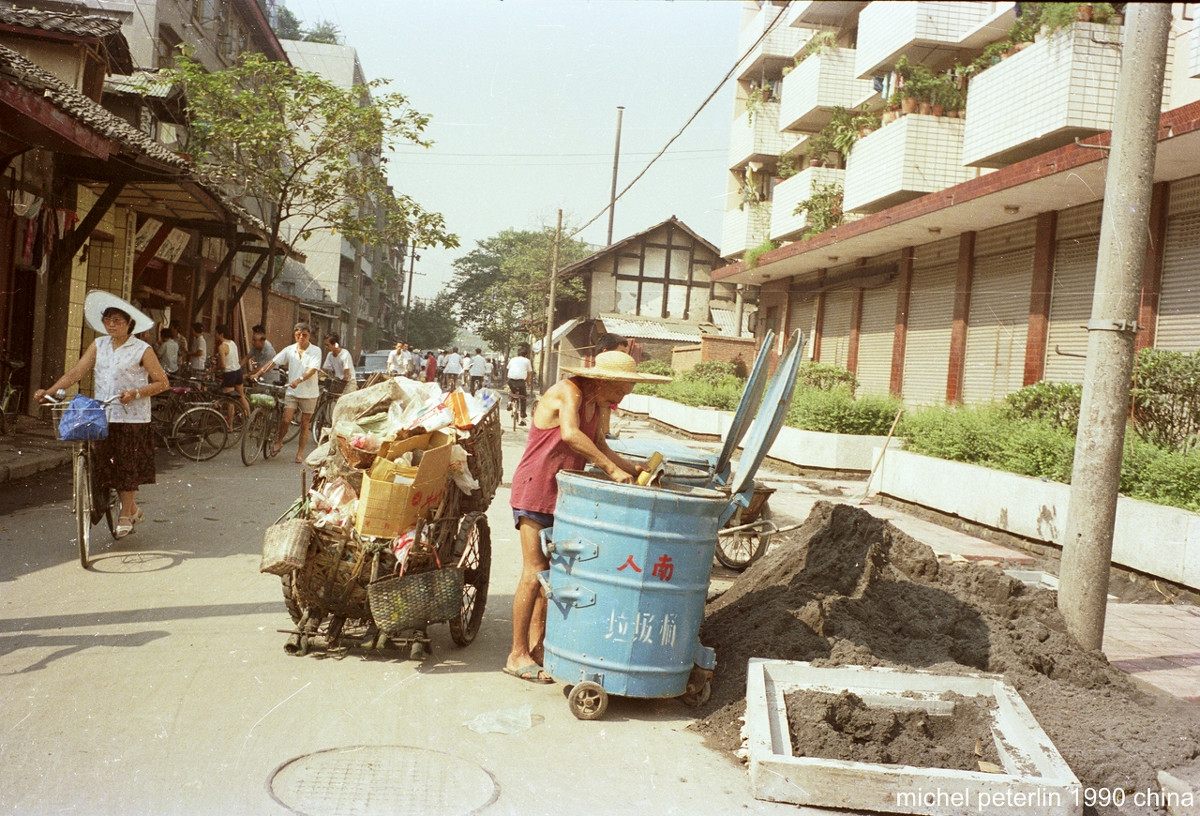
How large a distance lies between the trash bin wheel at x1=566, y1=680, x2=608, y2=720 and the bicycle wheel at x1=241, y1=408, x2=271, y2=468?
9164 mm

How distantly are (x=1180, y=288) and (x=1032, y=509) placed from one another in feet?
13.5

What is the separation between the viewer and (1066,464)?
9758mm

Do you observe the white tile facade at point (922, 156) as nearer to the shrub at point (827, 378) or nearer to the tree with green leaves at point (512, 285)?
the shrub at point (827, 378)

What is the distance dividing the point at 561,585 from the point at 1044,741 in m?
2.22

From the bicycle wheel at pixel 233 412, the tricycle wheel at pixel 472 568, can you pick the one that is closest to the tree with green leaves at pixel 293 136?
the bicycle wheel at pixel 233 412

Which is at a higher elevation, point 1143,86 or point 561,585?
point 1143,86

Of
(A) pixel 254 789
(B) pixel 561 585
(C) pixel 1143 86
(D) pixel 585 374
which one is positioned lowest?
(A) pixel 254 789

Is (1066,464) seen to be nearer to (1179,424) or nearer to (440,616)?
(1179,424)

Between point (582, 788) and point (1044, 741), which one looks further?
point (1044, 741)

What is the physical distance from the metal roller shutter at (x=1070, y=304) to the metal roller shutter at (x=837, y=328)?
327 inches

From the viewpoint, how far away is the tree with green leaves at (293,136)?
65.4ft

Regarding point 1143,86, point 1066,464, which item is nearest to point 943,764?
point 1143,86

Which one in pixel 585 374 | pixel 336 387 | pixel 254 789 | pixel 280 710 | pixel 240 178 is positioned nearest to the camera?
pixel 254 789

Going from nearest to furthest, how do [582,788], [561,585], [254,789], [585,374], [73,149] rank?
[254,789] < [582,788] < [561,585] < [585,374] < [73,149]
